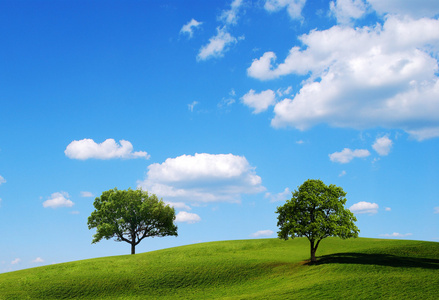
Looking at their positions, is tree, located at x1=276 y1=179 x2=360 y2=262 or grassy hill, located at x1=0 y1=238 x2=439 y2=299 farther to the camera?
tree, located at x1=276 y1=179 x2=360 y2=262

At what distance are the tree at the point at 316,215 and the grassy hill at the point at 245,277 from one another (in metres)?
4.41

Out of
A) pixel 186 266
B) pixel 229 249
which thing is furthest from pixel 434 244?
pixel 186 266

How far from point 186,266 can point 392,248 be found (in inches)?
1377

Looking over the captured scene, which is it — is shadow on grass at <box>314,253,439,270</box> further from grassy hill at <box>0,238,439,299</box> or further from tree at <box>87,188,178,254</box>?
tree at <box>87,188,178,254</box>

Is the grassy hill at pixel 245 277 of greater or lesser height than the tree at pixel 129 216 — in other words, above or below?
below

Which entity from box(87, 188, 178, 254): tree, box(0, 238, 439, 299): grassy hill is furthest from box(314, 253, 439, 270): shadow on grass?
box(87, 188, 178, 254): tree

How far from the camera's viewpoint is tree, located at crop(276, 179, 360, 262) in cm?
5091

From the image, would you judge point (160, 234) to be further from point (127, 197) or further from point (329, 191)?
point (329, 191)

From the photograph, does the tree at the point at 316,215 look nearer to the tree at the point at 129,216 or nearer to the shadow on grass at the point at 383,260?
the shadow on grass at the point at 383,260

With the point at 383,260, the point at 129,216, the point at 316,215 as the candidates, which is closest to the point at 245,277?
the point at 316,215

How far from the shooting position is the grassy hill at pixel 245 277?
39.7m

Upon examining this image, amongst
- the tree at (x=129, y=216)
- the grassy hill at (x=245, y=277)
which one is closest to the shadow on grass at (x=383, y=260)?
the grassy hill at (x=245, y=277)

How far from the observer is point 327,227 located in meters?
51.1

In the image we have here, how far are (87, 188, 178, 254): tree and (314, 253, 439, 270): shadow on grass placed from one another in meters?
34.9
